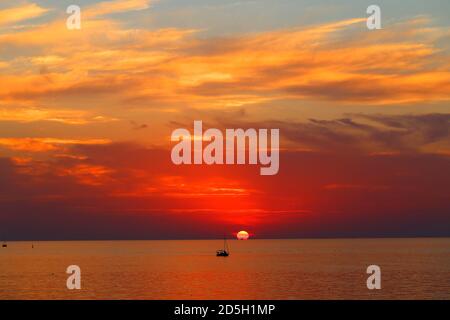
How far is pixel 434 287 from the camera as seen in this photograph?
10250 centimetres

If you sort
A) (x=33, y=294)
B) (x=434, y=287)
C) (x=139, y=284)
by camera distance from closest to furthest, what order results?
(x=33, y=294), (x=434, y=287), (x=139, y=284)
